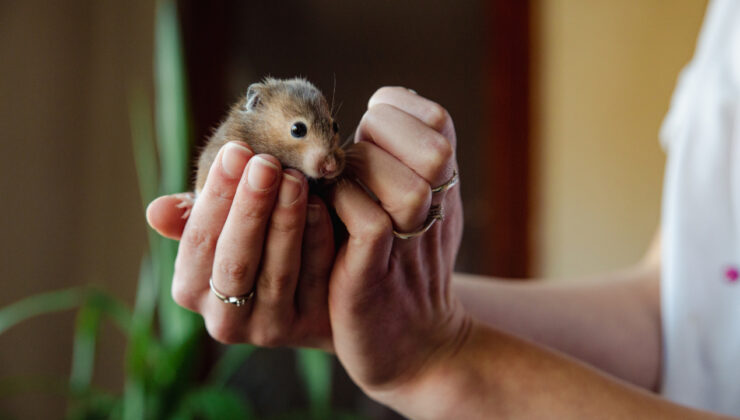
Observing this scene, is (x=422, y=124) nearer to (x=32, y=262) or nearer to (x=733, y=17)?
(x=733, y=17)

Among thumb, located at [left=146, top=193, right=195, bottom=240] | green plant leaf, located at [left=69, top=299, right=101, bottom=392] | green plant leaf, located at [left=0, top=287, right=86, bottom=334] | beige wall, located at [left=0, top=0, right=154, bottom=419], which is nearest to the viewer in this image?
thumb, located at [left=146, top=193, right=195, bottom=240]

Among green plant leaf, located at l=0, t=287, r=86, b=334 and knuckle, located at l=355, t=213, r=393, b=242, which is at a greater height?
knuckle, located at l=355, t=213, r=393, b=242

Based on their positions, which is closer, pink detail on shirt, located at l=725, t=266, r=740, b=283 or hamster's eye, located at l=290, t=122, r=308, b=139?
hamster's eye, located at l=290, t=122, r=308, b=139

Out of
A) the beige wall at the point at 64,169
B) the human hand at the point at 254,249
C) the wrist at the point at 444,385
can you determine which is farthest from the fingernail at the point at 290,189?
the beige wall at the point at 64,169

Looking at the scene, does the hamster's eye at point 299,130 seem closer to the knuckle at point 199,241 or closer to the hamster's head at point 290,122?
the hamster's head at point 290,122

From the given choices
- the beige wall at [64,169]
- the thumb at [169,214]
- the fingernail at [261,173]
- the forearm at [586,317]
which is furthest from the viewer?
the beige wall at [64,169]

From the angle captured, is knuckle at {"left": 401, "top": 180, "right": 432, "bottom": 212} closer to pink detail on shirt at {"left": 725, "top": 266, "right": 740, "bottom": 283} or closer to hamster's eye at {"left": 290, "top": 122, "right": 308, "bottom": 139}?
hamster's eye at {"left": 290, "top": 122, "right": 308, "bottom": 139}

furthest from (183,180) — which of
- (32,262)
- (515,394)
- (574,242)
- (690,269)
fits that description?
(574,242)

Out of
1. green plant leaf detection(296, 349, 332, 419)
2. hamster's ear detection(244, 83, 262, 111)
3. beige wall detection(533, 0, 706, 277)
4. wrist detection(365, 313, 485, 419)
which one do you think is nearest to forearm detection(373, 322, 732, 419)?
wrist detection(365, 313, 485, 419)

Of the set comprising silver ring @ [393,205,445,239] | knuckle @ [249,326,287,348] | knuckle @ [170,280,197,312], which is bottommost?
knuckle @ [249,326,287,348]
